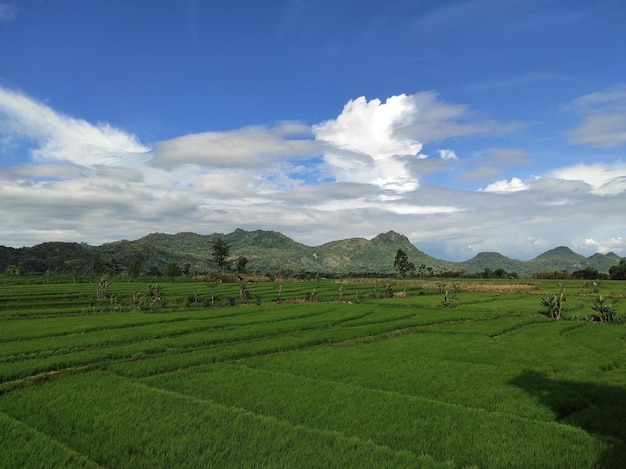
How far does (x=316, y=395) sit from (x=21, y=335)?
21384 millimetres

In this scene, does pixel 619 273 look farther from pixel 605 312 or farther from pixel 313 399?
pixel 313 399

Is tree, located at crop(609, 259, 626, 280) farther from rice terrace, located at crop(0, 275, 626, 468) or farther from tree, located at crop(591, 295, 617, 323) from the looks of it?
rice terrace, located at crop(0, 275, 626, 468)

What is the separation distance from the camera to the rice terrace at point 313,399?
25.4ft

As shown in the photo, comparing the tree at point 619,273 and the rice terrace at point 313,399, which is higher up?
the tree at point 619,273

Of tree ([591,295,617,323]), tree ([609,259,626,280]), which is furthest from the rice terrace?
tree ([609,259,626,280])

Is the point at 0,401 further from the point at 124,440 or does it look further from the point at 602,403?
the point at 602,403

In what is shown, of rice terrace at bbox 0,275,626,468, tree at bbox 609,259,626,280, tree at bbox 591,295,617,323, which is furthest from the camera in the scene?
tree at bbox 609,259,626,280

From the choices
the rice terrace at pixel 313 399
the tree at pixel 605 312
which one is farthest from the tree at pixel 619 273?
the rice terrace at pixel 313 399

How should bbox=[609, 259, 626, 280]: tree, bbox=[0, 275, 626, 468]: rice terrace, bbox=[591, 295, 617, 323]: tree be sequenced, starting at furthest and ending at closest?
bbox=[609, 259, 626, 280]: tree < bbox=[591, 295, 617, 323]: tree < bbox=[0, 275, 626, 468]: rice terrace

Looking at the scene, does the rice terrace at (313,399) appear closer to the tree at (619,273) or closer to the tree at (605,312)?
the tree at (605,312)

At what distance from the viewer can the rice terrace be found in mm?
7730

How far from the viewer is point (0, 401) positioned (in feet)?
37.1

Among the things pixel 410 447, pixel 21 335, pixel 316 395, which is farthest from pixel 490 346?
pixel 21 335

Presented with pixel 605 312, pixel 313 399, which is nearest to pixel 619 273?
pixel 605 312
